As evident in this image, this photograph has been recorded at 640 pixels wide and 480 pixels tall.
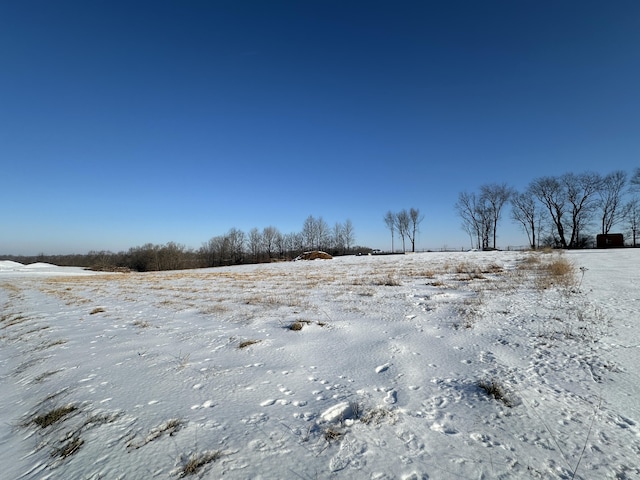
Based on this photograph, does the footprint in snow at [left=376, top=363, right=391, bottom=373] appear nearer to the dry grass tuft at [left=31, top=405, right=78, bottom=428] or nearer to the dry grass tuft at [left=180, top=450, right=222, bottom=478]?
the dry grass tuft at [left=180, top=450, right=222, bottom=478]

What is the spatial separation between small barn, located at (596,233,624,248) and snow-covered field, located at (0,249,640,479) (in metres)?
49.7

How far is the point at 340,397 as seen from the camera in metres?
3.31

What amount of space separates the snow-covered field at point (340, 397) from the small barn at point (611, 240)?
4974 cm

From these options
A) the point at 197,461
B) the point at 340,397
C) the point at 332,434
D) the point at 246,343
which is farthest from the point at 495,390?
the point at 246,343

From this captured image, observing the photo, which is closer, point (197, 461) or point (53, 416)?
point (197, 461)

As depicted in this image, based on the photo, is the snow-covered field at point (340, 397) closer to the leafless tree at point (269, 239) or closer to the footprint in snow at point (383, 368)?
the footprint in snow at point (383, 368)

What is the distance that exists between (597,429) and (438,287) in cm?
806

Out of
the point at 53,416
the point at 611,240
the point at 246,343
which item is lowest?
the point at 53,416

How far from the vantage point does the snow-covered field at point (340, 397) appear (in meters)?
2.33

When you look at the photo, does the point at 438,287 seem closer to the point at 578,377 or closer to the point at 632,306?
the point at 632,306

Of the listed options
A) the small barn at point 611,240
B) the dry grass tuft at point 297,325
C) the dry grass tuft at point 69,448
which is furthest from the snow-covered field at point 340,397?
the small barn at point 611,240

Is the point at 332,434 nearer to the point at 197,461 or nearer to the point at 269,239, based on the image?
the point at 197,461

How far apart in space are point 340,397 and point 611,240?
190 feet

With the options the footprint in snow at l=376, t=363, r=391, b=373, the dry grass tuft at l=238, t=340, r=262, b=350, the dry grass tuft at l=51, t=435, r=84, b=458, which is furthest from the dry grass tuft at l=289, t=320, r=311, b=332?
the dry grass tuft at l=51, t=435, r=84, b=458
